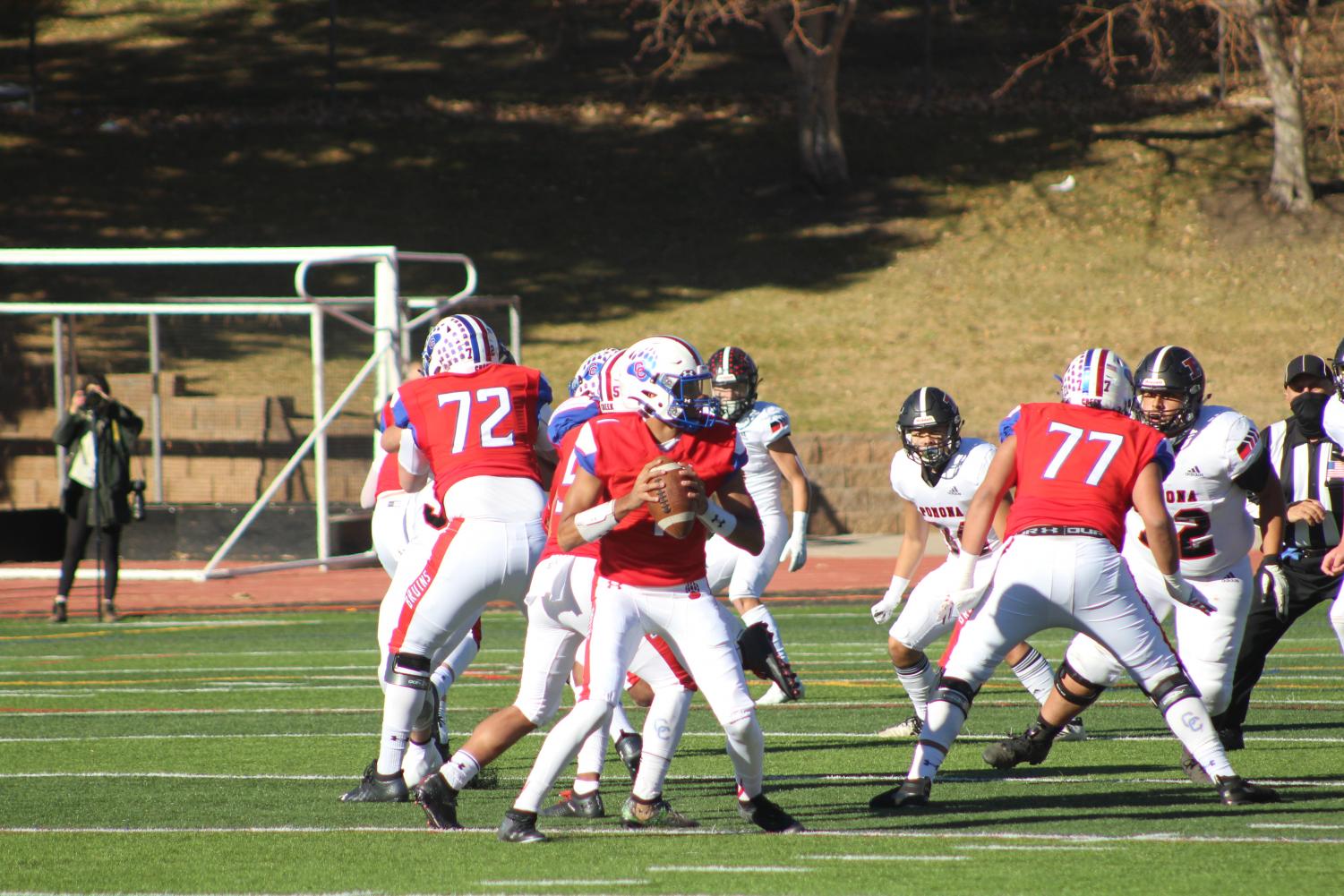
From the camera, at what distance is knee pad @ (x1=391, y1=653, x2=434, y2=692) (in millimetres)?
6684

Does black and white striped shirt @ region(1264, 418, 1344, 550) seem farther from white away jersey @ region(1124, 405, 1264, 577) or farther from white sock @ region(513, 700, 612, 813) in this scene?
white sock @ region(513, 700, 612, 813)

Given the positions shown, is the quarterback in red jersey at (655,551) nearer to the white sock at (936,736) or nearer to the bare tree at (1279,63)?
the white sock at (936,736)

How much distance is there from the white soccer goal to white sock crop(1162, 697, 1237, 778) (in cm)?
Result: 1159

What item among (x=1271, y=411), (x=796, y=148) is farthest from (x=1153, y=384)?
(x=796, y=148)

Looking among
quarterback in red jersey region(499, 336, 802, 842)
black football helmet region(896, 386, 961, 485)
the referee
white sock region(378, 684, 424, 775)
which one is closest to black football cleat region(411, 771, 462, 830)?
quarterback in red jersey region(499, 336, 802, 842)

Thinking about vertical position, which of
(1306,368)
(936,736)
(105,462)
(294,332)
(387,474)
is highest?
(1306,368)

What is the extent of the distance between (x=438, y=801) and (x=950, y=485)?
130 inches

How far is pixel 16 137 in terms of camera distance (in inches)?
1357

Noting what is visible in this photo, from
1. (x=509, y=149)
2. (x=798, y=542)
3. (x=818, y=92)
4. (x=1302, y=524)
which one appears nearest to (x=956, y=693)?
(x=1302, y=524)

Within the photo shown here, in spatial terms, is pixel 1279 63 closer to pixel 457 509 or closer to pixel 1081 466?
pixel 1081 466

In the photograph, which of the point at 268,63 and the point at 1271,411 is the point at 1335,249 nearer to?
the point at 1271,411

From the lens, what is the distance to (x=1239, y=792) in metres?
6.45

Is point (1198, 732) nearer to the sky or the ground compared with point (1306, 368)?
nearer to the ground

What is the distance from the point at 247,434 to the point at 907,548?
12317 millimetres
